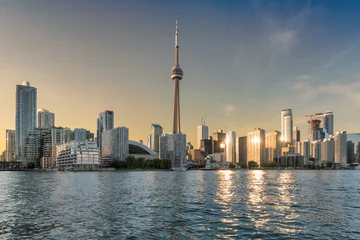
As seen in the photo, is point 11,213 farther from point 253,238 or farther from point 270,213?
point 270,213

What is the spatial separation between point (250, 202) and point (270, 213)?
44.9 feet

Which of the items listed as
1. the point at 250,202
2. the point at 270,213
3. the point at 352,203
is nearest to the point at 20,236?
the point at 270,213

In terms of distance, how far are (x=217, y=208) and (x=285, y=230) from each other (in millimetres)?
19303

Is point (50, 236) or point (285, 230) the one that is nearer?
point (50, 236)

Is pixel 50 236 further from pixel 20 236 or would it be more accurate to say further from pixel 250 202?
pixel 250 202

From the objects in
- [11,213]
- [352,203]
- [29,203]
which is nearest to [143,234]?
[11,213]

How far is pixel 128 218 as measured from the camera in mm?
48031

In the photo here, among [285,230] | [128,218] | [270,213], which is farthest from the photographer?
[270,213]

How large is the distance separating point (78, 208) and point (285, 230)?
38.1 m

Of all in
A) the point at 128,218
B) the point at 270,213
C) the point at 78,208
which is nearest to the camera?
the point at 128,218

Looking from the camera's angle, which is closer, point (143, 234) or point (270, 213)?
point (143, 234)

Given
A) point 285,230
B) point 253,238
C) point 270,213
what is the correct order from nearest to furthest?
point 253,238 < point 285,230 < point 270,213

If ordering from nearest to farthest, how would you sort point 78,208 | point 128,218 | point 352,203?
point 128,218
point 78,208
point 352,203

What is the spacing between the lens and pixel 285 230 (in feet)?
131
